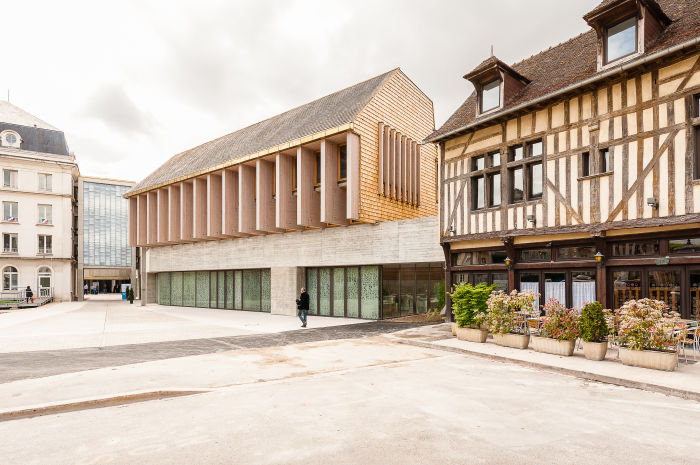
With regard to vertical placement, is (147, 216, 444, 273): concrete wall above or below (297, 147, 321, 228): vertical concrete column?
below

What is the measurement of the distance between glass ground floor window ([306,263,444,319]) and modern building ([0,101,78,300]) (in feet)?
103

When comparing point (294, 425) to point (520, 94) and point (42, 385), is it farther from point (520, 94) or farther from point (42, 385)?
point (520, 94)

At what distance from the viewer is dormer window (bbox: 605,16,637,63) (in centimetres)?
1144

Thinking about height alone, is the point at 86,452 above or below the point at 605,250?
below

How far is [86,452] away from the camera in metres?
4.64

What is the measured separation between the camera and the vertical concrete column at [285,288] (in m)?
22.1

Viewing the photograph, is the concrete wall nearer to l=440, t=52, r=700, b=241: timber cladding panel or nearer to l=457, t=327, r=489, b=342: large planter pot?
l=440, t=52, r=700, b=241: timber cladding panel

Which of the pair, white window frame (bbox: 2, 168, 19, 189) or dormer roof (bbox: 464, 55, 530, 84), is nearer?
A: dormer roof (bbox: 464, 55, 530, 84)

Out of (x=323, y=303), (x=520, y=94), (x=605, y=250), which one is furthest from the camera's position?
(x=323, y=303)

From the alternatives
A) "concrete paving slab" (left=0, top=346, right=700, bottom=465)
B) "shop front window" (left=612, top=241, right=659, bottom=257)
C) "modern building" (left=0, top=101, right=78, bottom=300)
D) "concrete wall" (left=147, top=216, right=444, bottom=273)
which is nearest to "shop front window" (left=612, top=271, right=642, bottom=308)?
"shop front window" (left=612, top=241, right=659, bottom=257)

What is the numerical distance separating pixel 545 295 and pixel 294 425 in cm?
1062

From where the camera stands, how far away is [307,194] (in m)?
20.6

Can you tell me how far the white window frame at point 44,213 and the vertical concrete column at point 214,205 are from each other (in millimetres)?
24199

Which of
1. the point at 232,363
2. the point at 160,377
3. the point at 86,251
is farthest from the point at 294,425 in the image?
the point at 86,251
